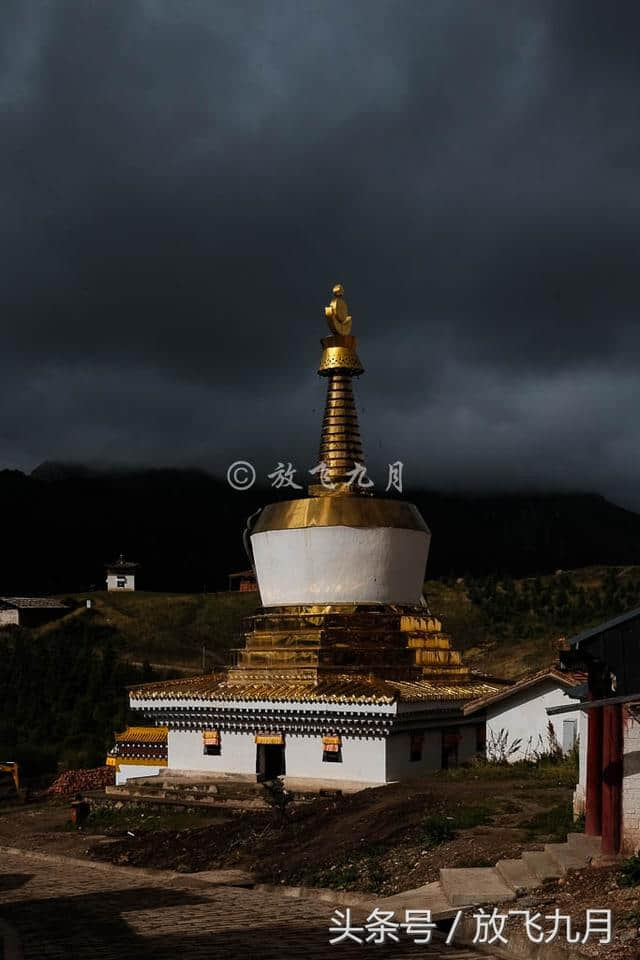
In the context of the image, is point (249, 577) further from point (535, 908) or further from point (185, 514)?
point (535, 908)

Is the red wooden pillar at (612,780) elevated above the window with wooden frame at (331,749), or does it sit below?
above

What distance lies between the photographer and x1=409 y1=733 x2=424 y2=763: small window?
22156 millimetres

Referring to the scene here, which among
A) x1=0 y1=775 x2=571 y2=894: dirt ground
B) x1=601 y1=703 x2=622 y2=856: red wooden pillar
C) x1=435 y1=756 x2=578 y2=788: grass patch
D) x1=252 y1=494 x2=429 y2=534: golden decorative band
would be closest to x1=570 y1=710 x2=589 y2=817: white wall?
x1=0 y1=775 x2=571 y2=894: dirt ground

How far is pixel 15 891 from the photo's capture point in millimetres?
14383

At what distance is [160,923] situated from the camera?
1093 cm

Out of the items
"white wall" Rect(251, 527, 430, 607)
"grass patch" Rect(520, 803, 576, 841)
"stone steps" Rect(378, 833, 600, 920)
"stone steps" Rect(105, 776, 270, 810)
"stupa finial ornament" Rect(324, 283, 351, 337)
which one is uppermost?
"stupa finial ornament" Rect(324, 283, 351, 337)

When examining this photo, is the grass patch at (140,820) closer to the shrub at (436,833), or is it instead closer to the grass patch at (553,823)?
the shrub at (436,833)

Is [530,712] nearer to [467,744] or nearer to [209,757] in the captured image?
[467,744]

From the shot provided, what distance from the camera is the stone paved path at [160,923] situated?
923 centimetres

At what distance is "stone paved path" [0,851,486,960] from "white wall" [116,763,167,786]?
9.40 metres

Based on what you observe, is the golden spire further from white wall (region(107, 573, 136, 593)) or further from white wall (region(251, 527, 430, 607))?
white wall (region(107, 573, 136, 593))

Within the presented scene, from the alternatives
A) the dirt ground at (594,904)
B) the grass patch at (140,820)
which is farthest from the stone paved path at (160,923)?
the grass patch at (140,820)

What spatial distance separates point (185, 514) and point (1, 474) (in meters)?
18.1

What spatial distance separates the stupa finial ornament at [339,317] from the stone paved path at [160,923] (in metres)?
14.8
